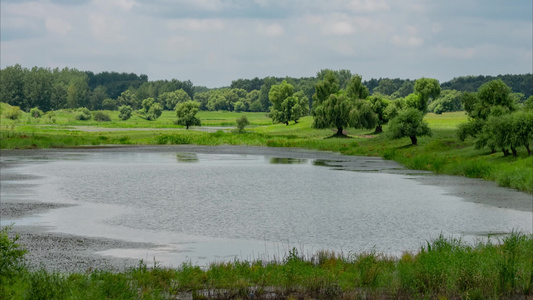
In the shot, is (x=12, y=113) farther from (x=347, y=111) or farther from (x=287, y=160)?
(x=287, y=160)

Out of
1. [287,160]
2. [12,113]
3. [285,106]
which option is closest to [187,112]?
[285,106]

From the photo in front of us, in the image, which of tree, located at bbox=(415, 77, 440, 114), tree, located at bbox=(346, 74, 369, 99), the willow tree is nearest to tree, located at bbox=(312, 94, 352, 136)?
the willow tree

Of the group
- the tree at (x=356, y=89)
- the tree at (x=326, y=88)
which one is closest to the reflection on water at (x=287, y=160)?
the tree at (x=356, y=89)

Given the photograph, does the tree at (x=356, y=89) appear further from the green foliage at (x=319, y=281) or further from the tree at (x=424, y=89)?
the green foliage at (x=319, y=281)

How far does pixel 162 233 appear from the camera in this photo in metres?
24.6

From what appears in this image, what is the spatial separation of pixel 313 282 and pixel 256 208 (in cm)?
1805

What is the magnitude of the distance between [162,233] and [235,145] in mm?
76975

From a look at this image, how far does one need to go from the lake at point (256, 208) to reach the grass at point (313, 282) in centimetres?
442

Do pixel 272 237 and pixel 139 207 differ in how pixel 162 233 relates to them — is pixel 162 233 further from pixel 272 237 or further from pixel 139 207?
pixel 139 207

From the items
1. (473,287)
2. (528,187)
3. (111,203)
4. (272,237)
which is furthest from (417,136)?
(473,287)

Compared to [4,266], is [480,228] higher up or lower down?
lower down

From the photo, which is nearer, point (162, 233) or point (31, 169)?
point (162, 233)

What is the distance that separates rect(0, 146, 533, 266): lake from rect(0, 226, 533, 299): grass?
4.42 m

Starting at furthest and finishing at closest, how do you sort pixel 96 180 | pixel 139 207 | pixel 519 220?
pixel 96 180 → pixel 139 207 → pixel 519 220
